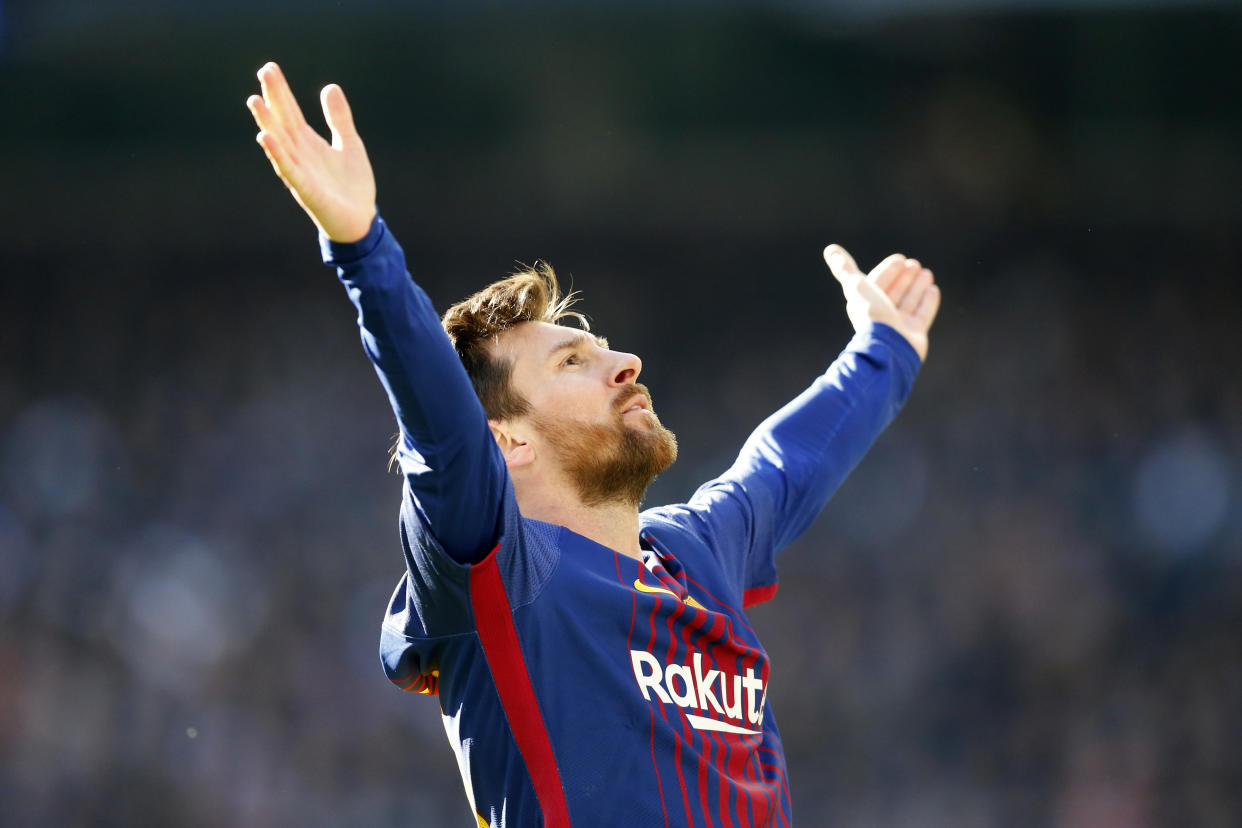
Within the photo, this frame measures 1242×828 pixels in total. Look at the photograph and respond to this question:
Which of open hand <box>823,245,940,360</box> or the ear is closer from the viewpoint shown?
the ear

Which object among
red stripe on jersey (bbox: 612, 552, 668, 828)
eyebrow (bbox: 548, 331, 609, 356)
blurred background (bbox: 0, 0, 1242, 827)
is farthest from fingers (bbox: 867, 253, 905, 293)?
blurred background (bbox: 0, 0, 1242, 827)

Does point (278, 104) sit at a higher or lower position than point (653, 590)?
higher

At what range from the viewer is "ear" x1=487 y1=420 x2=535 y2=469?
2.41m

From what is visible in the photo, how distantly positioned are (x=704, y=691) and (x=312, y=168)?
119cm

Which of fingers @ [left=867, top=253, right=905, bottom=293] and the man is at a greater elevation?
fingers @ [left=867, top=253, right=905, bottom=293]

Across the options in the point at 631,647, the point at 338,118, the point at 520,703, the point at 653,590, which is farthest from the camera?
the point at 653,590

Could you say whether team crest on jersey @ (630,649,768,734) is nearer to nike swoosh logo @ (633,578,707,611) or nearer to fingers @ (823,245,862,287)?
nike swoosh logo @ (633,578,707,611)

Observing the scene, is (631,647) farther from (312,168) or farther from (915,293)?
(915,293)

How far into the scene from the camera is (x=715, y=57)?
838cm

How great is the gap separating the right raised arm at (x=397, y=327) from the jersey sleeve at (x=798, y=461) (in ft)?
2.90

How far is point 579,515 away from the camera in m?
2.38

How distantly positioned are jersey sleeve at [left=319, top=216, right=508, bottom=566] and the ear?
0.43 meters

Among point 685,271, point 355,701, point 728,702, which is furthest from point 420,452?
point 685,271

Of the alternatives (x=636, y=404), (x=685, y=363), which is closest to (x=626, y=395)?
(x=636, y=404)
